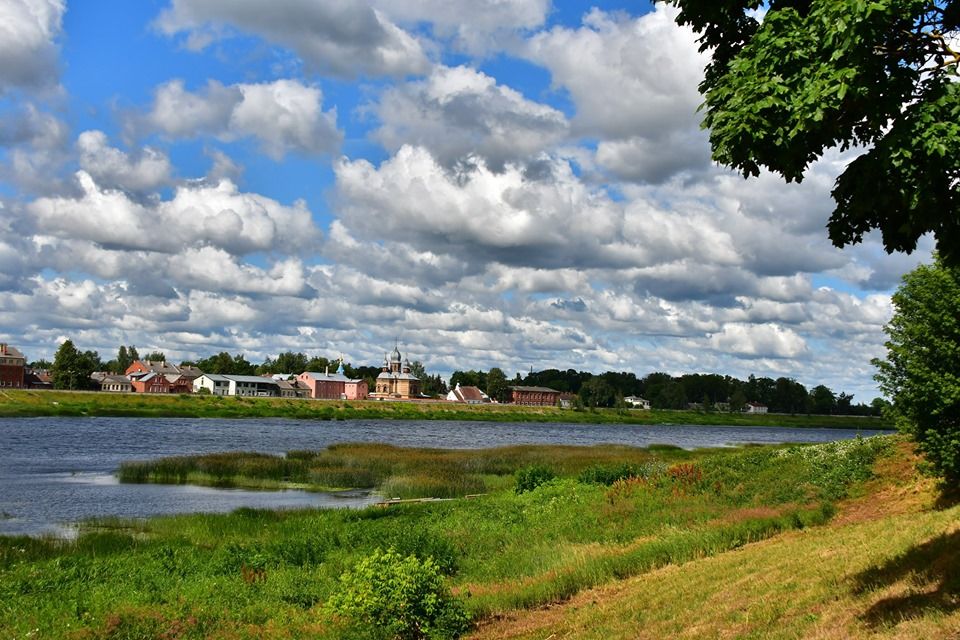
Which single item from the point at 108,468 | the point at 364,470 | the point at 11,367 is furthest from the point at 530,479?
→ the point at 11,367

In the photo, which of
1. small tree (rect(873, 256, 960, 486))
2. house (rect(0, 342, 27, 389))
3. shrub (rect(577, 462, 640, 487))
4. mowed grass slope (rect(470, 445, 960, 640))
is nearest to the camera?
mowed grass slope (rect(470, 445, 960, 640))

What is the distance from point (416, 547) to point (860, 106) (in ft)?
55.3

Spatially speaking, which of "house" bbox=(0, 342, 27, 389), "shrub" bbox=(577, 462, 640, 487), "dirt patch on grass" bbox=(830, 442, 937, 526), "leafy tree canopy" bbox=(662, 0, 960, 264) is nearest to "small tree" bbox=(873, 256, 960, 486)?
"dirt patch on grass" bbox=(830, 442, 937, 526)

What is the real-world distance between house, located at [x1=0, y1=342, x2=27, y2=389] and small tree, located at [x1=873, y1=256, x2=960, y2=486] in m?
187

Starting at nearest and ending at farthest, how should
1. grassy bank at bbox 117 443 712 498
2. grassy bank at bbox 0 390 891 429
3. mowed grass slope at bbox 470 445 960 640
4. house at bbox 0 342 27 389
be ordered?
mowed grass slope at bbox 470 445 960 640, grassy bank at bbox 117 443 712 498, grassy bank at bbox 0 390 891 429, house at bbox 0 342 27 389

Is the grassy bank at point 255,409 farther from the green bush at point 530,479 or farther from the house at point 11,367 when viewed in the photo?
the green bush at point 530,479

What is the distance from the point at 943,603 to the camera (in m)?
10.6

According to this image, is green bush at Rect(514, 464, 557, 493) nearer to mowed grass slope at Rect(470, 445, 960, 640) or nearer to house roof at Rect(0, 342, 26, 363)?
mowed grass slope at Rect(470, 445, 960, 640)

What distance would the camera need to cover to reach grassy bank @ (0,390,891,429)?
108 m

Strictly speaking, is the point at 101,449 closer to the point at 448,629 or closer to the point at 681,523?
the point at 681,523

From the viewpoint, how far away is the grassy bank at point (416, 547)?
1612 cm

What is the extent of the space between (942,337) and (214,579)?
18564 mm

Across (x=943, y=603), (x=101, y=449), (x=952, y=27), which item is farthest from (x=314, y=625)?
(x=101, y=449)

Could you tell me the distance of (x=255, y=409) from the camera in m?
132
